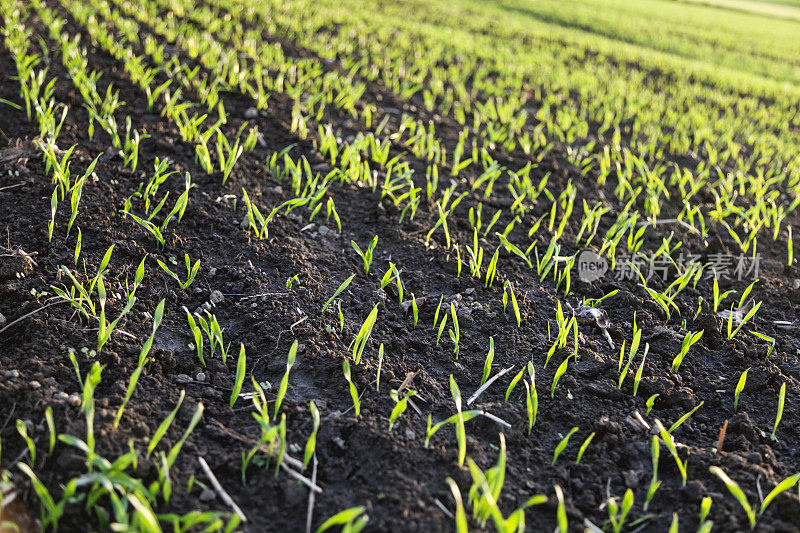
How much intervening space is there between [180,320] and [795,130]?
6.82 metres

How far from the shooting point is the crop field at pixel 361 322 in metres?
1.50

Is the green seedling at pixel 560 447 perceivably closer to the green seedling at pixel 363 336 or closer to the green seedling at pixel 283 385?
the green seedling at pixel 363 336

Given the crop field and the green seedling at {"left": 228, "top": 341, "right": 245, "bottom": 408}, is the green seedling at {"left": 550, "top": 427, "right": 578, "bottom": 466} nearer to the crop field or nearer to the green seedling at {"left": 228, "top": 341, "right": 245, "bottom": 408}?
the crop field

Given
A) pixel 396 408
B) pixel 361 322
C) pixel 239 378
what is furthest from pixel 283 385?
pixel 361 322

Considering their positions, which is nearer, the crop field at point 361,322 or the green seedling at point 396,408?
the crop field at point 361,322

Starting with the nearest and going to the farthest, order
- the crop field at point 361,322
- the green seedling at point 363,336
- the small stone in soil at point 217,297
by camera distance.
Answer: the crop field at point 361,322 → the green seedling at point 363,336 → the small stone in soil at point 217,297

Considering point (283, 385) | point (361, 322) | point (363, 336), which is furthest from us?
point (361, 322)

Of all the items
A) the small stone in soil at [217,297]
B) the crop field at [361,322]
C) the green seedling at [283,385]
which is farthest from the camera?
the small stone in soil at [217,297]

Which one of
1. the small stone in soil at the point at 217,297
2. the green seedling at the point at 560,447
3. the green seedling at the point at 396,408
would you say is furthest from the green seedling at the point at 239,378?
the green seedling at the point at 560,447

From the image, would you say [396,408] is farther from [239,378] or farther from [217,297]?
[217,297]

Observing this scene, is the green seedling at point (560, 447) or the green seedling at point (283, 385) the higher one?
the green seedling at point (283, 385)

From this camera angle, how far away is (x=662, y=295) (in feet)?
7.71

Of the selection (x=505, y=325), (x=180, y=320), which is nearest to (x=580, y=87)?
(x=505, y=325)

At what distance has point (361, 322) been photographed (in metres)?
2.19
